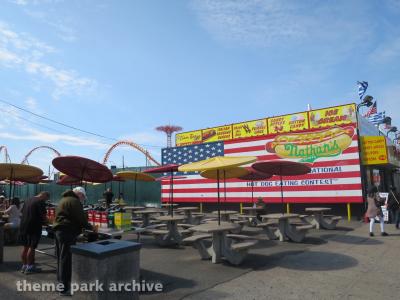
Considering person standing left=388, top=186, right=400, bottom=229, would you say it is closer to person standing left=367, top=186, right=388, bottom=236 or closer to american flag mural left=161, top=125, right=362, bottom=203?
person standing left=367, top=186, right=388, bottom=236

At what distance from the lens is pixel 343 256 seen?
26.8 feet

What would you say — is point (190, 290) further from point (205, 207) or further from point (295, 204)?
point (205, 207)

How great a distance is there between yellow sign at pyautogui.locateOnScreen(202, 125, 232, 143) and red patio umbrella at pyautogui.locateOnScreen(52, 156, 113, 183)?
96.4 feet

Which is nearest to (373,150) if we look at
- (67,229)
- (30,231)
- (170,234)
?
(170,234)

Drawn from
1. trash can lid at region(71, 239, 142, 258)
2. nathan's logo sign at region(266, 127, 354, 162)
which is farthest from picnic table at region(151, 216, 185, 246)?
nathan's logo sign at region(266, 127, 354, 162)

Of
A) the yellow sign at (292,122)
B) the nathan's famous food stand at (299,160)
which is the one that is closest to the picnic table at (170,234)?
the nathan's famous food stand at (299,160)

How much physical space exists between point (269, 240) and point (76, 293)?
7.47m

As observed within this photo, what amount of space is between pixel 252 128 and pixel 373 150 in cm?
2165

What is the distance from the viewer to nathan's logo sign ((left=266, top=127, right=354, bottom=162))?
16078mm

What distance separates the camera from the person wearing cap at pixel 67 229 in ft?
18.3

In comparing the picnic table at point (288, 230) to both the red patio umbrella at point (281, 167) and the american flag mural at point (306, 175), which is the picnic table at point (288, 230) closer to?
the red patio umbrella at point (281, 167)

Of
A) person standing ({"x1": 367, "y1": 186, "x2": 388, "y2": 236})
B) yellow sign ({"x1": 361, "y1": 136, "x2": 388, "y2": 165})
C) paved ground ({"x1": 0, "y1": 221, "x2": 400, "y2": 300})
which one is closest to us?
paved ground ({"x1": 0, "y1": 221, "x2": 400, "y2": 300})

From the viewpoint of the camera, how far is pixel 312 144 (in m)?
17.0

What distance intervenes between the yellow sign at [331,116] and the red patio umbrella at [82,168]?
26.4m
